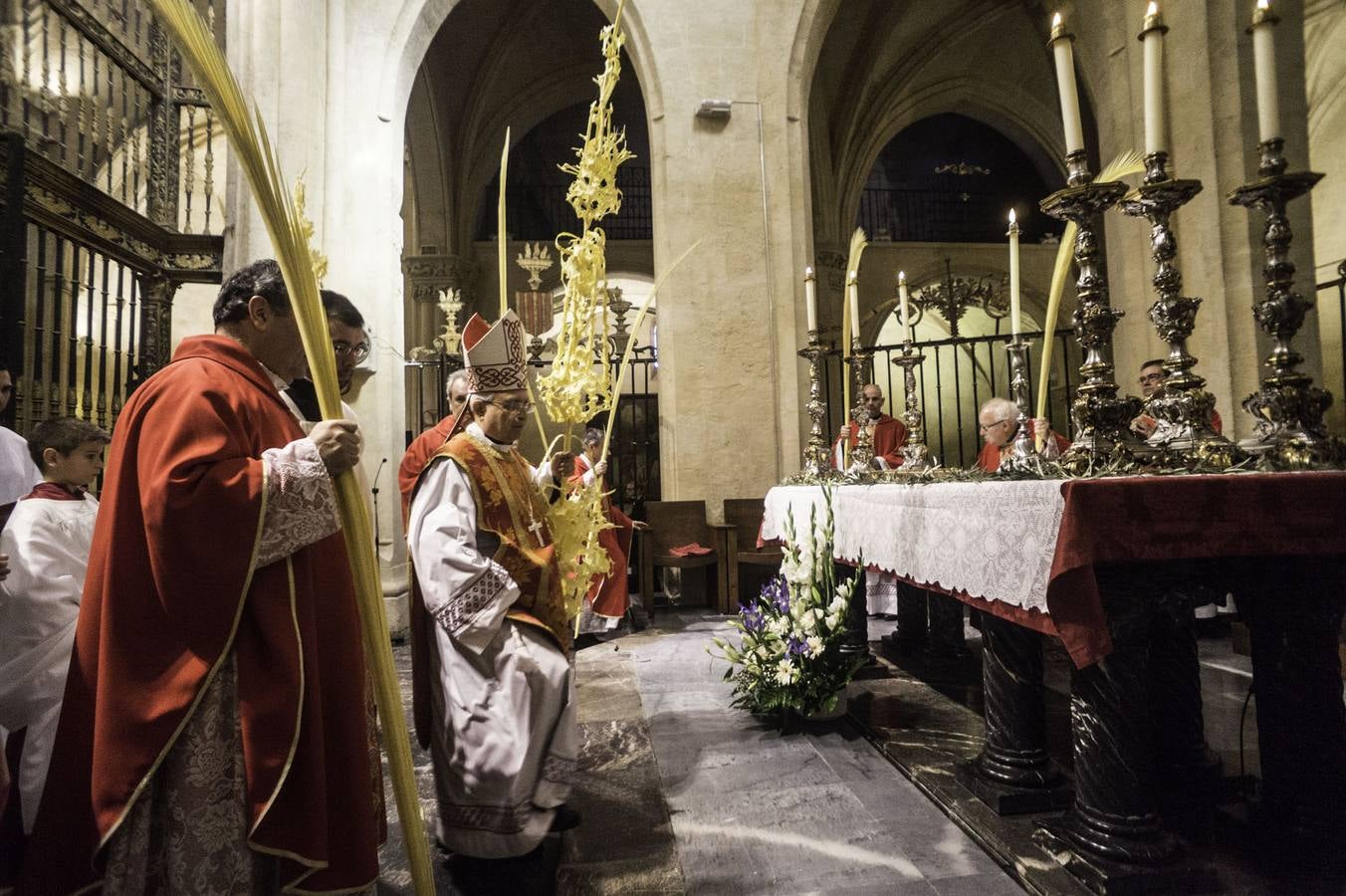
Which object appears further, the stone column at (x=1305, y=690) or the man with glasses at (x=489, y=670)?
the man with glasses at (x=489, y=670)

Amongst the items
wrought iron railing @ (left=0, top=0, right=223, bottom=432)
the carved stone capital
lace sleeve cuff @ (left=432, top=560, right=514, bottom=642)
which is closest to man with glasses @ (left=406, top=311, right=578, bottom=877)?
lace sleeve cuff @ (left=432, top=560, right=514, bottom=642)

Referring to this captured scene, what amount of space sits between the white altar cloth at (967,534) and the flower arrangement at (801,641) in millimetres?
217

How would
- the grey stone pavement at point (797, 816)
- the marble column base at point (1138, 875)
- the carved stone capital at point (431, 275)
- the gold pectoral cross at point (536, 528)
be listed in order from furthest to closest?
the carved stone capital at point (431, 275) < the gold pectoral cross at point (536, 528) < the grey stone pavement at point (797, 816) < the marble column base at point (1138, 875)

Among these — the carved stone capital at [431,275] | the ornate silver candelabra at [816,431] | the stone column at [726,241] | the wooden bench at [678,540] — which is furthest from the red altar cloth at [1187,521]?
the carved stone capital at [431,275]

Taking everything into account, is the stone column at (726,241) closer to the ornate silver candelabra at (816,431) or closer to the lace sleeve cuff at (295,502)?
the ornate silver candelabra at (816,431)

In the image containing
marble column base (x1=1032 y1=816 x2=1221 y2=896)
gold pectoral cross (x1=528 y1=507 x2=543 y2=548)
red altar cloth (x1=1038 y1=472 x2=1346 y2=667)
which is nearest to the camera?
red altar cloth (x1=1038 y1=472 x2=1346 y2=667)

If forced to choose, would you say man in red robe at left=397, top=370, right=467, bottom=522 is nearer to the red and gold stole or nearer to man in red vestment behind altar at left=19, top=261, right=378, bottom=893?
the red and gold stole

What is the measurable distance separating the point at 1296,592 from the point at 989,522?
0.89 m

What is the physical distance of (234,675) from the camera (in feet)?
4.99

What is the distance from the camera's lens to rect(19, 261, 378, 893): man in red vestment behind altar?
4.66 ft

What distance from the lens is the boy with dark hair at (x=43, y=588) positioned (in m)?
2.36

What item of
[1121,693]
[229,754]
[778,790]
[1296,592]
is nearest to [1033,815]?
[1121,693]

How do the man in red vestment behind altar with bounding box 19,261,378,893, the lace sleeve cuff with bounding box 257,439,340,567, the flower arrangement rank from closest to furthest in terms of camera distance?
the man in red vestment behind altar with bounding box 19,261,378,893 → the lace sleeve cuff with bounding box 257,439,340,567 → the flower arrangement

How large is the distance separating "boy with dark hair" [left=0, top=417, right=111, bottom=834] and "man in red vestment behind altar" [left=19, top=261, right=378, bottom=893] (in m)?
1.16
